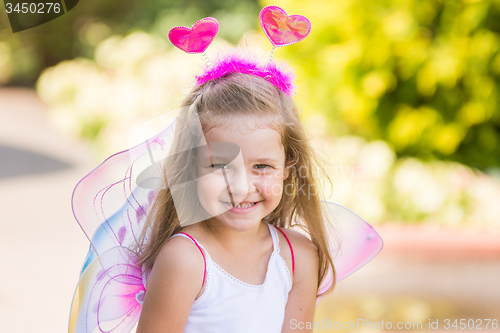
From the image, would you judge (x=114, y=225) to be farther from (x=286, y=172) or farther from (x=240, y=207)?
(x=286, y=172)

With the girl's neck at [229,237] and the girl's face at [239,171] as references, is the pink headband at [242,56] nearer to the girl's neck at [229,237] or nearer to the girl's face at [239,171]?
the girl's face at [239,171]

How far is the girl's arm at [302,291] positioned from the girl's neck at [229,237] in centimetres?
15

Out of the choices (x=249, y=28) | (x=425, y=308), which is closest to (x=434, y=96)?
(x=425, y=308)

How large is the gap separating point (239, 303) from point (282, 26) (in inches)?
30.6

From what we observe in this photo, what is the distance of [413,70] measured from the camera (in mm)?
3721

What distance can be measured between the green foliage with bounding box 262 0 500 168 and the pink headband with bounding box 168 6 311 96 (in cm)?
227

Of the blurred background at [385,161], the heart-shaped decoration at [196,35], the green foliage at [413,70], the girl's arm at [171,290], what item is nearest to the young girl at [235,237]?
the girl's arm at [171,290]

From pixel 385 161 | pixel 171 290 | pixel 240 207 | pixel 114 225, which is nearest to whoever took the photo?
pixel 171 290

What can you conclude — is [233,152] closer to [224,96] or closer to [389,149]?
[224,96]

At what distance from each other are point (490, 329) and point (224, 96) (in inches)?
79.9

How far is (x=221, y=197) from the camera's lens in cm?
122

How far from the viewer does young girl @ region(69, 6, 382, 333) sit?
121cm

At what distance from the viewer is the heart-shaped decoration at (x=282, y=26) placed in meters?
1.36

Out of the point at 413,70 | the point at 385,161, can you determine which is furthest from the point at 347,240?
the point at 413,70
